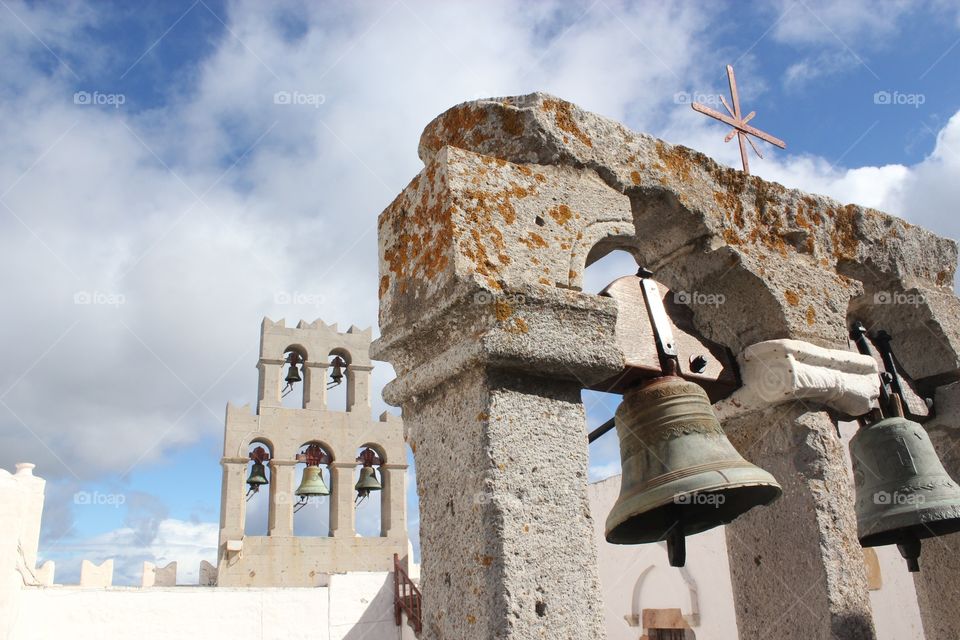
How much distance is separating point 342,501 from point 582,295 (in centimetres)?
1088

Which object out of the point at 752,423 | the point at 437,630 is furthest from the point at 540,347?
the point at 752,423

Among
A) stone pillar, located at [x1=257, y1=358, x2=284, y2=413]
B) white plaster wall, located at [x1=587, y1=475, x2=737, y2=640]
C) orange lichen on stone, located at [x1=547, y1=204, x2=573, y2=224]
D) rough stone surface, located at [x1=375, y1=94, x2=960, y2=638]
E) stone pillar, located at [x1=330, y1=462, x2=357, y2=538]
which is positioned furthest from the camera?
stone pillar, located at [x1=257, y1=358, x2=284, y2=413]

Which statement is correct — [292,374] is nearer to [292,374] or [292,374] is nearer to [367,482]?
[292,374]

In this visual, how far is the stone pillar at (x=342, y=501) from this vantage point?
1237 cm

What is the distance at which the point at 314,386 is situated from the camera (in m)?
12.9

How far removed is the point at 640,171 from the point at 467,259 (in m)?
0.98

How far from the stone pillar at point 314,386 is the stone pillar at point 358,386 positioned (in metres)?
0.43

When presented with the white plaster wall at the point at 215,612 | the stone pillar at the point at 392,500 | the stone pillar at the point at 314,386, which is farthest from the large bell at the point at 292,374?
the white plaster wall at the point at 215,612

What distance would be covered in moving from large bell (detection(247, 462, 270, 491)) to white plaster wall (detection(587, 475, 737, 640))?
511 cm

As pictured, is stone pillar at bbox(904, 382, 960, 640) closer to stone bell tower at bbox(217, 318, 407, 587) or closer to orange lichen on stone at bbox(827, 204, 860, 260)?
orange lichen on stone at bbox(827, 204, 860, 260)

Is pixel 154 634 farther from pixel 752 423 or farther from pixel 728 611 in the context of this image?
pixel 752 423

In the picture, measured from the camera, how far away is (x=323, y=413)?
41.7 ft

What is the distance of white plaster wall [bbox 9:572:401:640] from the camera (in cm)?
991

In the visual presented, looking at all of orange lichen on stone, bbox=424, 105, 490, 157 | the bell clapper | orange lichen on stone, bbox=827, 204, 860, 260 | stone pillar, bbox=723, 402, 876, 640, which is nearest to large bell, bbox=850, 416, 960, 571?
stone pillar, bbox=723, 402, 876, 640
